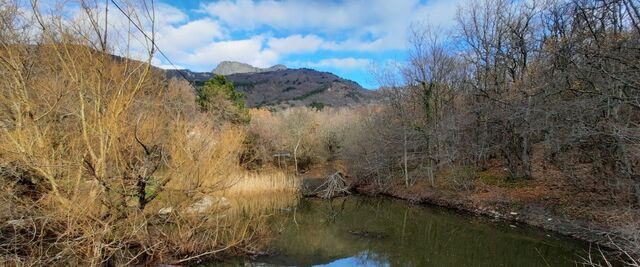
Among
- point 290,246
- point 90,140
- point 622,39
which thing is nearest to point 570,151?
point 622,39

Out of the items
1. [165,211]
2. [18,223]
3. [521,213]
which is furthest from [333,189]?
[18,223]

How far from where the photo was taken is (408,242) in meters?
12.0

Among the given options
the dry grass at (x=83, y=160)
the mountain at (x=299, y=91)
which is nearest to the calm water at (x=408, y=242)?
the dry grass at (x=83, y=160)

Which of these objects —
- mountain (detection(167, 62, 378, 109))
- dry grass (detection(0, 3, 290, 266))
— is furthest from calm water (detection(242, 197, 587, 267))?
mountain (detection(167, 62, 378, 109))

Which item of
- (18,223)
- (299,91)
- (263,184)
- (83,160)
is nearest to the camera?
(83,160)

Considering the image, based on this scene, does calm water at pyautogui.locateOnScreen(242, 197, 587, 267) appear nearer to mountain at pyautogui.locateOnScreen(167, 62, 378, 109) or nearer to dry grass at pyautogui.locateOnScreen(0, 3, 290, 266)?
dry grass at pyautogui.locateOnScreen(0, 3, 290, 266)

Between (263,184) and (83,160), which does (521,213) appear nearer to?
(263,184)

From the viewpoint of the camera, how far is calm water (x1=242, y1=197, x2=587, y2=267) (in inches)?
398

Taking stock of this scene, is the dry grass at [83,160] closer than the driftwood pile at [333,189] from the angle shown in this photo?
Yes

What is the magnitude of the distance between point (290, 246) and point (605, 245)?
8.46 meters

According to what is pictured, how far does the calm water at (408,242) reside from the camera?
10.1 meters

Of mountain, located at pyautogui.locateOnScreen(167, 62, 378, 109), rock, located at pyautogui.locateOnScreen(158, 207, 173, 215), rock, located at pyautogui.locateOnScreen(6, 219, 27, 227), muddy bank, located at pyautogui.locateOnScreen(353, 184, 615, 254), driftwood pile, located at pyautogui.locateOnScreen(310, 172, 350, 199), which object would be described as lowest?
driftwood pile, located at pyautogui.locateOnScreen(310, 172, 350, 199)

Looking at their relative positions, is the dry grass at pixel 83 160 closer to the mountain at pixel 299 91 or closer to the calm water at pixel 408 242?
the calm water at pixel 408 242

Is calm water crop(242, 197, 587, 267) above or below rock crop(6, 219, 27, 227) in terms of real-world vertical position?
below
